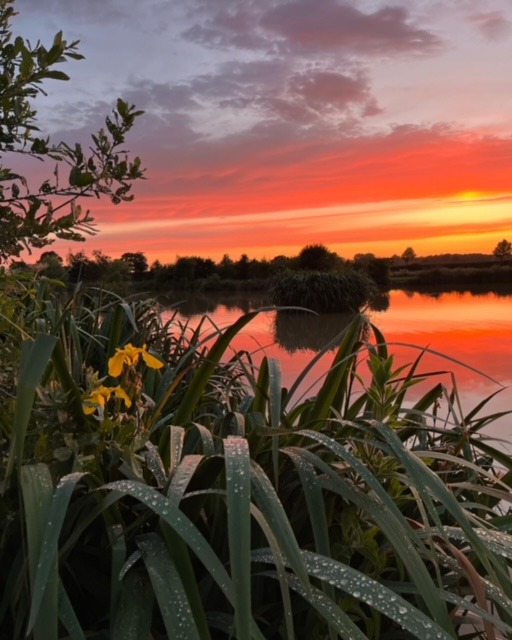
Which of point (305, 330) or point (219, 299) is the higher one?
point (219, 299)

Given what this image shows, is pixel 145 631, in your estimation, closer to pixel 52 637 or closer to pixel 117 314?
pixel 52 637

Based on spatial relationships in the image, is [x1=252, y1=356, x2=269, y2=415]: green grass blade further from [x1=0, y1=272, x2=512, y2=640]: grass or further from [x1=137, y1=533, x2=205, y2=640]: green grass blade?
[x1=137, y1=533, x2=205, y2=640]: green grass blade

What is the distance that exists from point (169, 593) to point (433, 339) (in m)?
4.73

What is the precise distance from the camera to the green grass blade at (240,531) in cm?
60

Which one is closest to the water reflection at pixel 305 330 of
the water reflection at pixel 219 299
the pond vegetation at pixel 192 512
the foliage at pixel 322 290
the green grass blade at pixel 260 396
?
the foliage at pixel 322 290

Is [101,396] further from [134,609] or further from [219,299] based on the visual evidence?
[219,299]

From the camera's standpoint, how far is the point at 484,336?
5.39 meters

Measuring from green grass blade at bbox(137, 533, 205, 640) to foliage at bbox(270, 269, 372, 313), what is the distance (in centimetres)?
783

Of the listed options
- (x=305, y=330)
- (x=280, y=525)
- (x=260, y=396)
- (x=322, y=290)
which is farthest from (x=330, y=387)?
(x=322, y=290)

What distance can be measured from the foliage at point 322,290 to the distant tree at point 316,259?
31.2 inches

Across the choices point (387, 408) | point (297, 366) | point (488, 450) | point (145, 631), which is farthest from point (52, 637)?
point (297, 366)

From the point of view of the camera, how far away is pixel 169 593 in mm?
700

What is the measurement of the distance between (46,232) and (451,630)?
811mm

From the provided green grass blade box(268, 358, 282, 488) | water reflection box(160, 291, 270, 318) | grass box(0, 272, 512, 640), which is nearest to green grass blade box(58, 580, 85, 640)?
grass box(0, 272, 512, 640)
